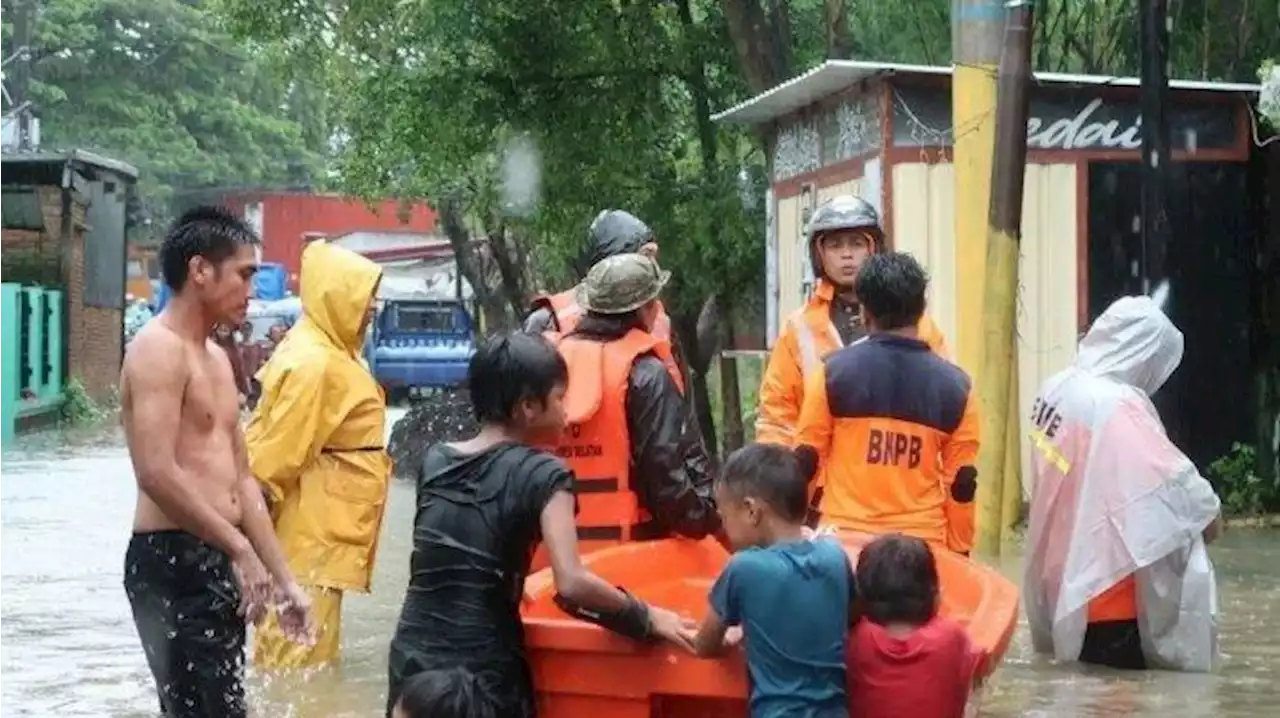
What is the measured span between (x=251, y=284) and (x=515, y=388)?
99 centimetres

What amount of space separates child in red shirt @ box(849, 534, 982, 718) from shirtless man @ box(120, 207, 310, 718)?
144cm

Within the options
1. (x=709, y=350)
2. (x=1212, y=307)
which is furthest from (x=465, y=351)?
(x=1212, y=307)

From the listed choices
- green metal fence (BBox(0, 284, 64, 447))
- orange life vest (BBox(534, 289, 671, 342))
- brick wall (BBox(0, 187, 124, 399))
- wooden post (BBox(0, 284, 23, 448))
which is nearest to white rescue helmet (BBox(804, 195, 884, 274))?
orange life vest (BBox(534, 289, 671, 342))

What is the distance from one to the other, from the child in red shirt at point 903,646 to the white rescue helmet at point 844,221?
6.38 ft

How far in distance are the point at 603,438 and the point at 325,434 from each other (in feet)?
7.59

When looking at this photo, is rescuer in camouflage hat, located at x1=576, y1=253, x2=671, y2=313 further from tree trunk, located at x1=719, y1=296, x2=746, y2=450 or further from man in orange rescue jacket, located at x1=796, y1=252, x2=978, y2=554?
tree trunk, located at x1=719, y1=296, x2=746, y2=450

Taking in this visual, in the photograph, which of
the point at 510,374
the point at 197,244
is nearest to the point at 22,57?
the point at 197,244

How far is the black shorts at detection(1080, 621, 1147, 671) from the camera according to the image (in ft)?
29.1

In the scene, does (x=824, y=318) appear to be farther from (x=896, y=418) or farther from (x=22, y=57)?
(x=22, y=57)

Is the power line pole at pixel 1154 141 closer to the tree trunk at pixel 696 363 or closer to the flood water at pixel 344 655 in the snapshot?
the flood water at pixel 344 655

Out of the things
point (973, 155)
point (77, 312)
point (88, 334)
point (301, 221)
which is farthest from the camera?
point (301, 221)

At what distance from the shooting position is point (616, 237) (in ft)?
25.5

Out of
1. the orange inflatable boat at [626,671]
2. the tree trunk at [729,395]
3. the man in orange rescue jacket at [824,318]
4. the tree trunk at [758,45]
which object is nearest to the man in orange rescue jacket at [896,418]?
the man in orange rescue jacket at [824,318]

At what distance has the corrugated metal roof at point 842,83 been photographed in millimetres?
14156
